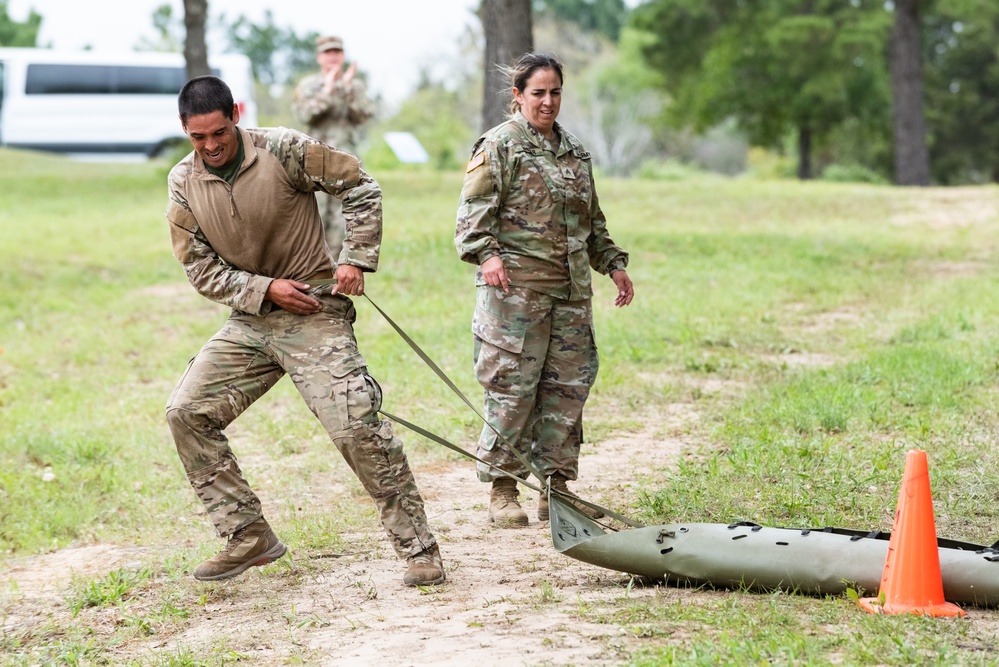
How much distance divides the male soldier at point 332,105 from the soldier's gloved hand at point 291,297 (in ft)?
23.8

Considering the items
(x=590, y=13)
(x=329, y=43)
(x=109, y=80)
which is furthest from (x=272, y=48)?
(x=329, y=43)

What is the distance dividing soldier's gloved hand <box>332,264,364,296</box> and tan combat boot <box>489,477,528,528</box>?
4.97 ft

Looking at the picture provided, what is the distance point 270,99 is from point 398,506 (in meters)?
76.1

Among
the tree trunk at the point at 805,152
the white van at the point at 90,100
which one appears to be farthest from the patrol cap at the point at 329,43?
the tree trunk at the point at 805,152

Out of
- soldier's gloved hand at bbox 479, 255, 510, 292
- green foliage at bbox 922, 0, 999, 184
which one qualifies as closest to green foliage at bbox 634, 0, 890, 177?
green foliage at bbox 922, 0, 999, 184

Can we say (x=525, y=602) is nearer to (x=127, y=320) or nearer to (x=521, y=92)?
(x=521, y=92)

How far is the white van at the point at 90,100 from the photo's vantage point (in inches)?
1367

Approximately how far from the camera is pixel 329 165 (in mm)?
4953

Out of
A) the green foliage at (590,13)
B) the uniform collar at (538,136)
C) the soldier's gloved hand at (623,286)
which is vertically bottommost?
the soldier's gloved hand at (623,286)

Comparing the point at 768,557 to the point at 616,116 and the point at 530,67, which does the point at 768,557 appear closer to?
the point at 530,67

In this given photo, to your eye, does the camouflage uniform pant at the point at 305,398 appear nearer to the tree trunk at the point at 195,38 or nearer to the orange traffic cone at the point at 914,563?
the orange traffic cone at the point at 914,563

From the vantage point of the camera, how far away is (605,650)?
4.01m

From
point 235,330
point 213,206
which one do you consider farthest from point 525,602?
point 213,206

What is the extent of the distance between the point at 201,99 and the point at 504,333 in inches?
68.2
